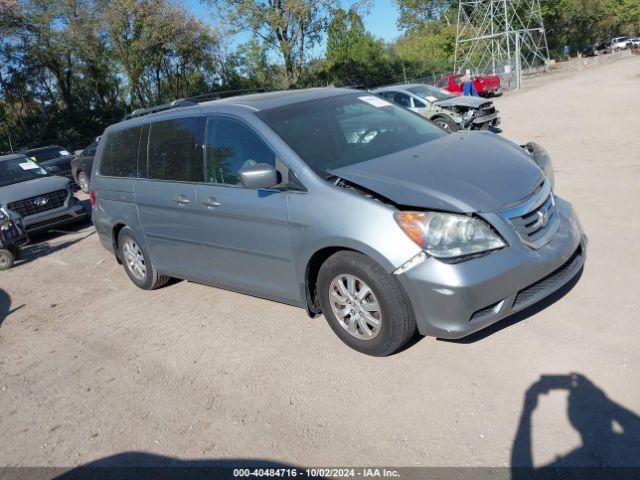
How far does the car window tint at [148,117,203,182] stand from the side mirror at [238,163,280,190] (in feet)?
3.16

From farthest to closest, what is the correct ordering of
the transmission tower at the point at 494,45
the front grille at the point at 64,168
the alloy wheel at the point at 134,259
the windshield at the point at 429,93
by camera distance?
the transmission tower at the point at 494,45, the front grille at the point at 64,168, the windshield at the point at 429,93, the alloy wheel at the point at 134,259

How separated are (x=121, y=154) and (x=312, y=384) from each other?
3.67m

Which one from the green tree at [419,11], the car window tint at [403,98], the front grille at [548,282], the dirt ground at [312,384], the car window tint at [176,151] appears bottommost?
the dirt ground at [312,384]

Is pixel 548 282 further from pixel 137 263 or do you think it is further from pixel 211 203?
pixel 137 263

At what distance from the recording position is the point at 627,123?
12.5 m

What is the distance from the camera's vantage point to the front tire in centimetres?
378

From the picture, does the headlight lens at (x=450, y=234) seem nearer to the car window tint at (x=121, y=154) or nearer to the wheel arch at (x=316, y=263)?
the wheel arch at (x=316, y=263)

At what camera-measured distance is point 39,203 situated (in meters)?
10.5

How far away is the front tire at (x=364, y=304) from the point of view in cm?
378

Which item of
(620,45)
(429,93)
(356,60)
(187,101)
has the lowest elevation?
(620,45)

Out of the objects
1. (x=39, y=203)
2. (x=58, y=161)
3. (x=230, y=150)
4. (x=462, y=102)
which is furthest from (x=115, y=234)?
(x=58, y=161)

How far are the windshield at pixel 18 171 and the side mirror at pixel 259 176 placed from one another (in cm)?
857

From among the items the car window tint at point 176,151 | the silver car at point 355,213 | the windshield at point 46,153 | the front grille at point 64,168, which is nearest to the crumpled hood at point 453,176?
the silver car at point 355,213

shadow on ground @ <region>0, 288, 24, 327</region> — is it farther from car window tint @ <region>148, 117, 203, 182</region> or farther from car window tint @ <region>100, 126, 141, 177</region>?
car window tint @ <region>148, 117, 203, 182</region>
